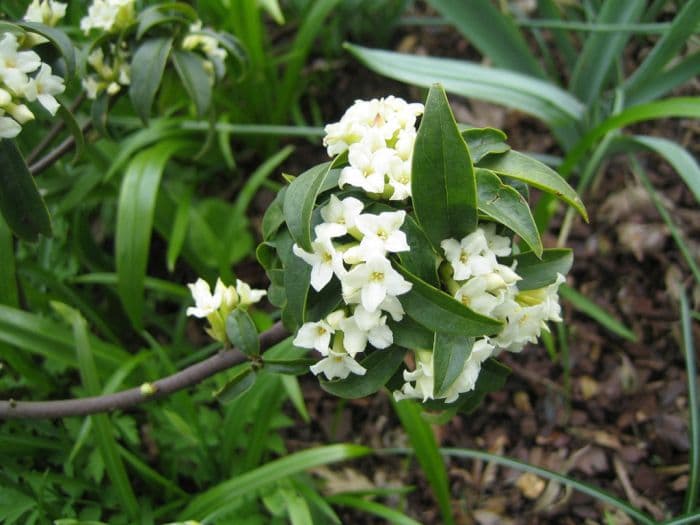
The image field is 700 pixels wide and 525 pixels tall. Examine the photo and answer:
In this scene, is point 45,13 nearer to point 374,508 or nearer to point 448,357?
point 448,357

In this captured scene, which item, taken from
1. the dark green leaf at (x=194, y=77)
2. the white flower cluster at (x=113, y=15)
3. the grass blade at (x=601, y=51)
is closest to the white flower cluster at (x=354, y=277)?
the dark green leaf at (x=194, y=77)

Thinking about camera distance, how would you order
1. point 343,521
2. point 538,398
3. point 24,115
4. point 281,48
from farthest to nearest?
point 281,48 → point 538,398 → point 343,521 → point 24,115

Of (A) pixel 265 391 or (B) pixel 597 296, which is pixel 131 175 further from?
(B) pixel 597 296

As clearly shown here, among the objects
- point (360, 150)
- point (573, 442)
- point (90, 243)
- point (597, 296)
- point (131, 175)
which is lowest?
point (573, 442)

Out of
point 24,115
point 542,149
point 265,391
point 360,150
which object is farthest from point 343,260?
point 542,149

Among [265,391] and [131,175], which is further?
[131,175]

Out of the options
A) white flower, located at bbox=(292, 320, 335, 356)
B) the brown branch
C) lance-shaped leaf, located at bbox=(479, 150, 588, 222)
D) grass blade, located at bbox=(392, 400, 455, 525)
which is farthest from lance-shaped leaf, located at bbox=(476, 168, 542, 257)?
grass blade, located at bbox=(392, 400, 455, 525)

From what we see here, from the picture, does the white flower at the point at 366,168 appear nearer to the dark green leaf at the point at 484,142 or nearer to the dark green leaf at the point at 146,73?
the dark green leaf at the point at 484,142
